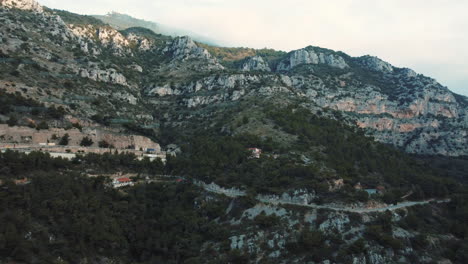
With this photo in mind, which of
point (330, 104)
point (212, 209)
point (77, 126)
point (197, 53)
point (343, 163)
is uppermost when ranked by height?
point (197, 53)

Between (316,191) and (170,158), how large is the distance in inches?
1526

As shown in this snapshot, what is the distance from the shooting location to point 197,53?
166 metres

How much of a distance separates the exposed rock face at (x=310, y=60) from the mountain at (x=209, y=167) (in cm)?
3903

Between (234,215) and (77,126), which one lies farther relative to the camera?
(77,126)

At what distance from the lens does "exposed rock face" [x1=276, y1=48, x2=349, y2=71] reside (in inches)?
7195

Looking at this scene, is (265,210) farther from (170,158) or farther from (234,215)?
(170,158)

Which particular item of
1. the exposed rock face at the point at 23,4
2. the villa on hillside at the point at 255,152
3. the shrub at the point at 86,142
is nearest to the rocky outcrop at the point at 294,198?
the villa on hillside at the point at 255,152

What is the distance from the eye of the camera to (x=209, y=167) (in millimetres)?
74062

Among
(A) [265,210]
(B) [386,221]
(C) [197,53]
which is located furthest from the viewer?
(C) [197,53]

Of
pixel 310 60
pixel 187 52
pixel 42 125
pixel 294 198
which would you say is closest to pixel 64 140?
Answer: pixel 42 125

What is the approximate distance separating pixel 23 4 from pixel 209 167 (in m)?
121

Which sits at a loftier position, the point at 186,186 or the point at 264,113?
the point at 264,113

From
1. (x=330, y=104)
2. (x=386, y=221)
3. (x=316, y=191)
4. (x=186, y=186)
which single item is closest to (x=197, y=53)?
(x=330, y=104)

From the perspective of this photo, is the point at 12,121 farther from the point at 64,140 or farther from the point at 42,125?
the point at 64,140
